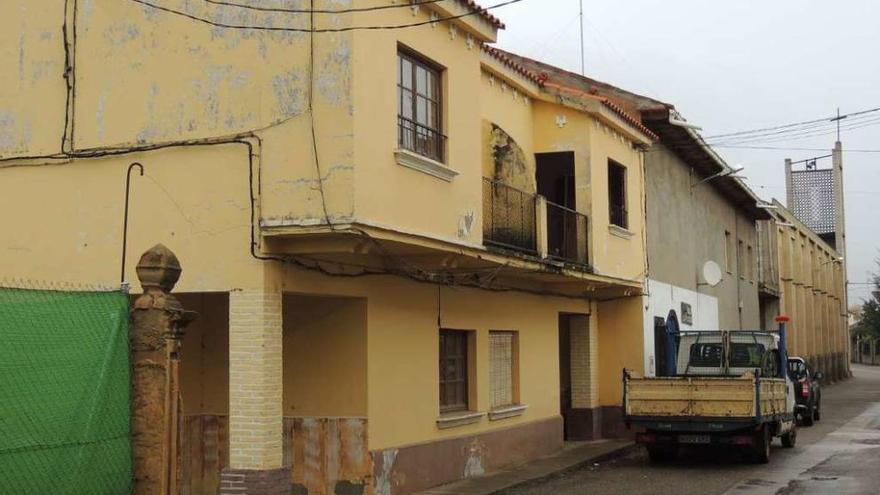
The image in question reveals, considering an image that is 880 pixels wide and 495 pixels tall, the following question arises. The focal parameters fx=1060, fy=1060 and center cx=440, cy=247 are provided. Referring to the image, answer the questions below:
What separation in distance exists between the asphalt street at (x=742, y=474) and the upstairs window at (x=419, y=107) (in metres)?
4.88

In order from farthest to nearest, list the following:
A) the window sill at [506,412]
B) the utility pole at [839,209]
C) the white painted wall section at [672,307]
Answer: the utility pole at [839,209]
the white painted wall section at [672,307]
the window sill at [506,412]

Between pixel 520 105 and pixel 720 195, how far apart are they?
14160 mm

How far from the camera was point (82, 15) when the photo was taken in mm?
12547

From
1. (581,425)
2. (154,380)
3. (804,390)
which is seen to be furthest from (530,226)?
(804,390)

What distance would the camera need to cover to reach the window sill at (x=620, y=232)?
20219mm

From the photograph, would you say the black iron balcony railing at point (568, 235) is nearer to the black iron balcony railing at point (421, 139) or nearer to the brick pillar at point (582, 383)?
the brick pillar at point (582, 383)

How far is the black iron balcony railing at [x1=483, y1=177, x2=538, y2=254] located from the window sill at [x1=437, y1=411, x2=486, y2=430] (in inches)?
98.3

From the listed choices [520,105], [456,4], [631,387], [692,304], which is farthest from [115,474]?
[692,304]

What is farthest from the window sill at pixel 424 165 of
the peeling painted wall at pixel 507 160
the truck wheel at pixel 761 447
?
the truck wheel at pixel 761 447

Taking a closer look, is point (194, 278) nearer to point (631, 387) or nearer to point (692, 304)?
point (631, 387)

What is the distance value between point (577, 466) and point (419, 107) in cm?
743

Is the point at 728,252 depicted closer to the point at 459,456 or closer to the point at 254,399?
the point at 459,456

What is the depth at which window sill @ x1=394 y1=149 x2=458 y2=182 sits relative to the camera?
1195 centimetres

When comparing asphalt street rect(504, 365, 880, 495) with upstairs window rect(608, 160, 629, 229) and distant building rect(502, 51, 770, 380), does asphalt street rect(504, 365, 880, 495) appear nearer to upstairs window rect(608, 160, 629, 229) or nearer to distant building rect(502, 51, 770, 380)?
distant building rect(502, 51, 770, 380)
